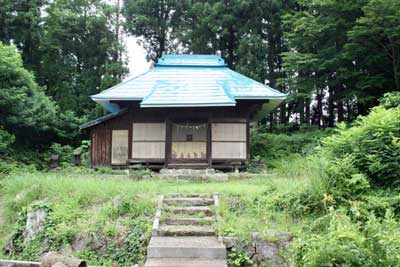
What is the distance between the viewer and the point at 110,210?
7445 millimetres

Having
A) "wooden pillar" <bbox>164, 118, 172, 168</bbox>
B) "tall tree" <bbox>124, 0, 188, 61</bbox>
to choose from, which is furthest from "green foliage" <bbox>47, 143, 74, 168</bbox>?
"tall tree" <bbox>124, 0, 188, 61</bbox>

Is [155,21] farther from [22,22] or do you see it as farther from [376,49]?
[376,49]

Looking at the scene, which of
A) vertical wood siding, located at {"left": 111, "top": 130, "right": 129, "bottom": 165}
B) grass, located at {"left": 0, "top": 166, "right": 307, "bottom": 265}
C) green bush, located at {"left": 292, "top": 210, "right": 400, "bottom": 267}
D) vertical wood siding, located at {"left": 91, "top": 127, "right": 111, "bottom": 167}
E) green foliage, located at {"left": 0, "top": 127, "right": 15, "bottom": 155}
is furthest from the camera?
green foliage, located at {"left": 0, "top": 127, "right": 15, "bottom": 155}

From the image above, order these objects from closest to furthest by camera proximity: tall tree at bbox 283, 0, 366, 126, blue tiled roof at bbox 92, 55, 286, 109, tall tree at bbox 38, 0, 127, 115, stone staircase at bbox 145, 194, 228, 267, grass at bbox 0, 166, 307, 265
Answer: stone staircase at bbox 145, 194, 228, 267
grass at bbox 0, 166, 307, 265
blue tiled roof at bbox 92, 55, 286, 109
tall tree at bbox 283, 0, 366, 126
tall tree at bbox 38, 0, 127, 115

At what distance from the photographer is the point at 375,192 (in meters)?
6.75

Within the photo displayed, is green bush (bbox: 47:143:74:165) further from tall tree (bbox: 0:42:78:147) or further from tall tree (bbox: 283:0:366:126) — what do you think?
tall tree (bbox: 283:0:366:126)

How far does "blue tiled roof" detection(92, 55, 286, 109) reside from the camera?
45.3 feet

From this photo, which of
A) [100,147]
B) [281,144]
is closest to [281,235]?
[100,147]

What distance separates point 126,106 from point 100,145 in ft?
6.52

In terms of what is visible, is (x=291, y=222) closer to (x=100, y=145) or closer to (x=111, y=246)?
(x=111, y=246)

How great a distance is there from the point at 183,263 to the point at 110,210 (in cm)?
220

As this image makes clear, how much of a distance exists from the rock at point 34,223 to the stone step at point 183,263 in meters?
2.78

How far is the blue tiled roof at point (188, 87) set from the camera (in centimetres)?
1381

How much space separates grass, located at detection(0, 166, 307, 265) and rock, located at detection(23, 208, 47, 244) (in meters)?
0.20
